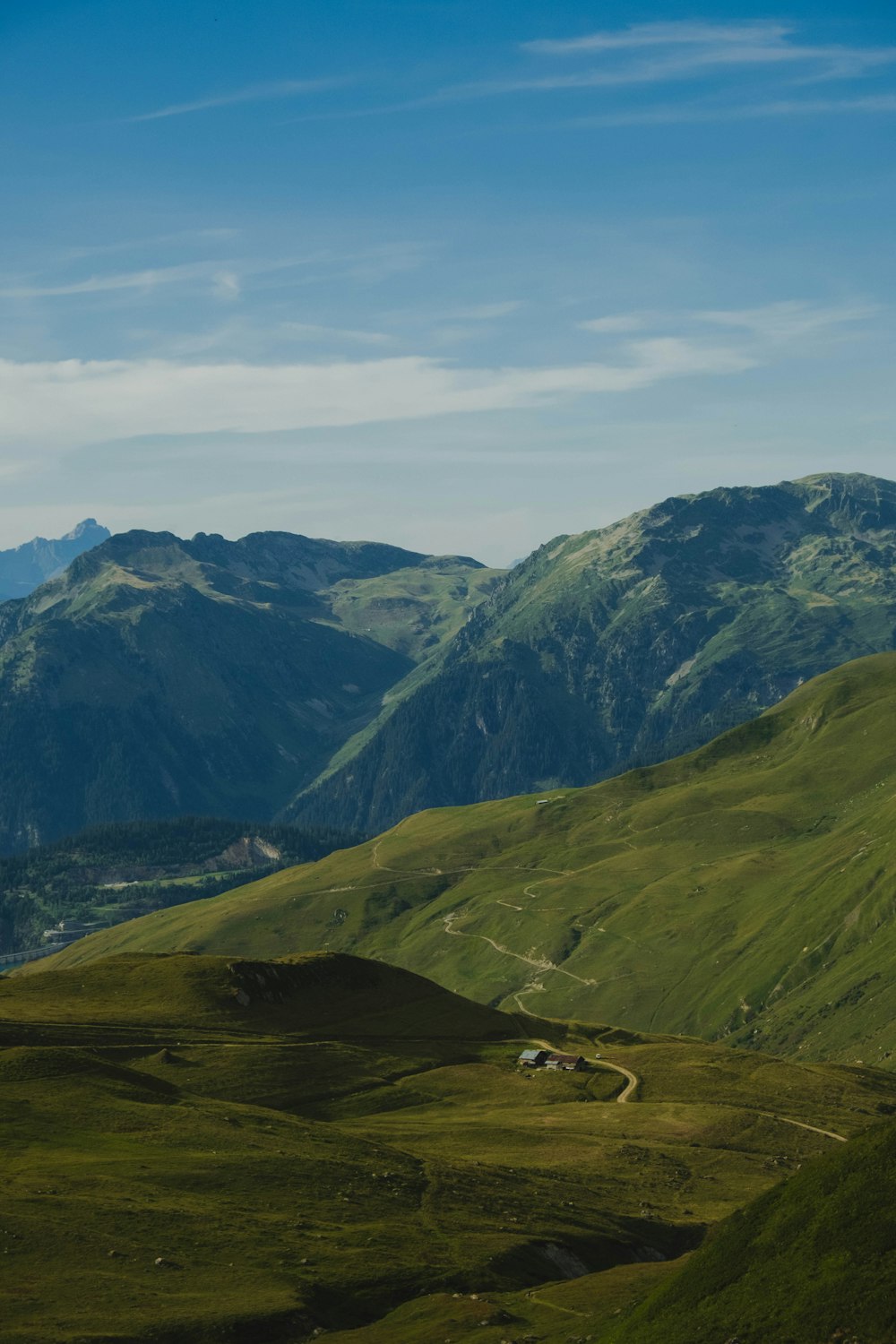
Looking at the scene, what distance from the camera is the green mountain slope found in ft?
266

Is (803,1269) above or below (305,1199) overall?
above

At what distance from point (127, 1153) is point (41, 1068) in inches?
1008

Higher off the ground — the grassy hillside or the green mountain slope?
the green mountain slope

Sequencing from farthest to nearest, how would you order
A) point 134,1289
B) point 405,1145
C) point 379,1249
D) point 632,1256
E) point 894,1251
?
point 405,1145
point 632,1256
point 379,1249
point 134,1289
point 894,1251

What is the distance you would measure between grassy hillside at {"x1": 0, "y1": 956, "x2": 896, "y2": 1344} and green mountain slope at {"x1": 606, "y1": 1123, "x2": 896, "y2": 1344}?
1283 cm

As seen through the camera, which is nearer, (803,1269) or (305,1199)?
(803,1269)

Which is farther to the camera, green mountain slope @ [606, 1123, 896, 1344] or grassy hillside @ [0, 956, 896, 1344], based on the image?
grassy hillside @ [0, 956, 896, 1344]

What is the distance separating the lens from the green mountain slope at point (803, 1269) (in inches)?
3191

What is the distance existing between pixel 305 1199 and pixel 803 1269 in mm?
60544

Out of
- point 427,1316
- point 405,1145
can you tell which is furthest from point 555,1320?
point 405,1145

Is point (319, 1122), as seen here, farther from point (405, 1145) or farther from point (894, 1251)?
point (894, 1251)

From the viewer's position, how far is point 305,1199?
441ft

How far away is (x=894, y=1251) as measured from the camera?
275 ft

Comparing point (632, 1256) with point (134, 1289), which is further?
point (632, 1256)
